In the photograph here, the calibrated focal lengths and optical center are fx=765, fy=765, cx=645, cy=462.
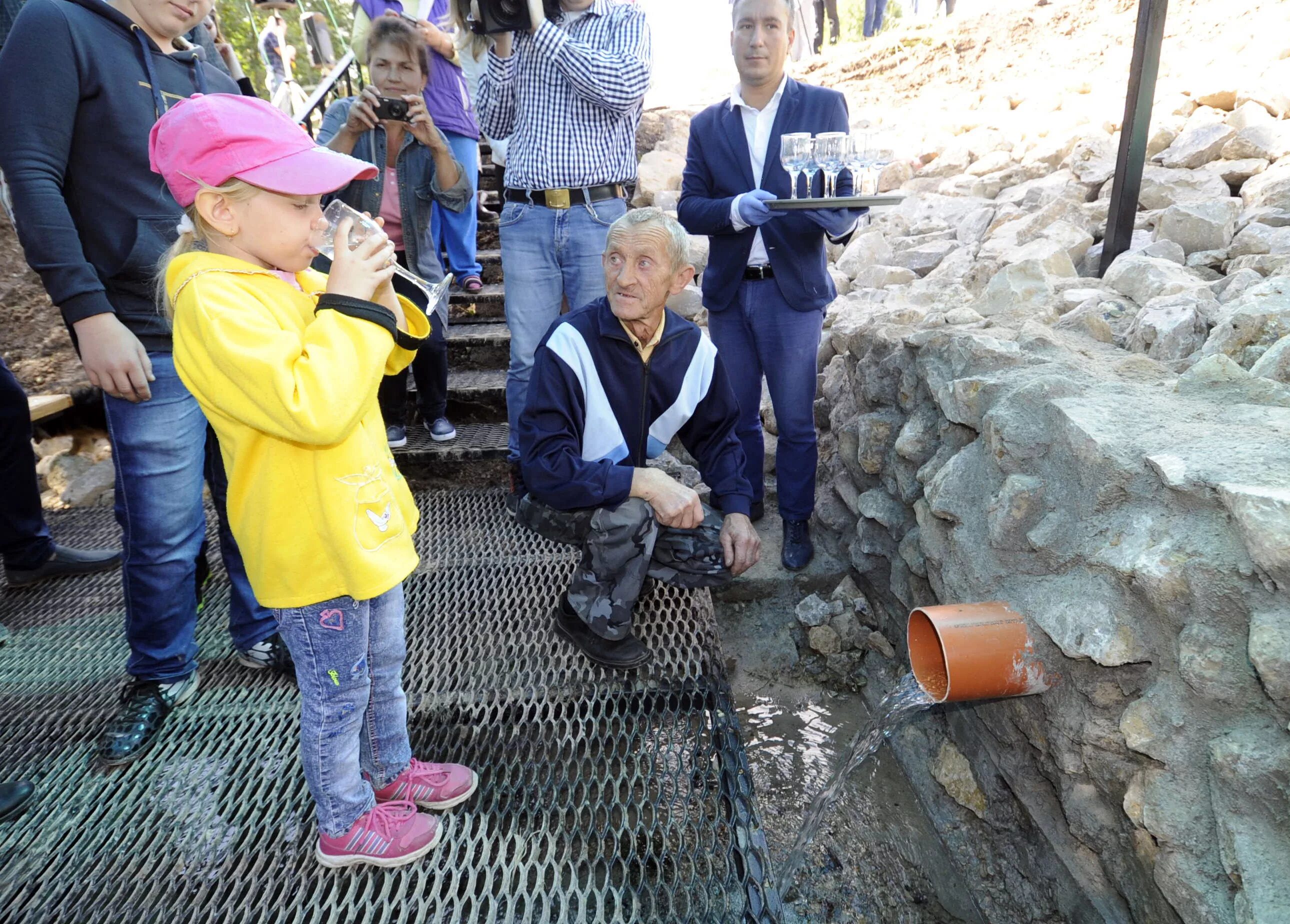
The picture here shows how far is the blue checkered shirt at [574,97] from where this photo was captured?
2805 millimetres

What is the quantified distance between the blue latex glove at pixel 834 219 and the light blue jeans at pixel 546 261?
774 millimetres

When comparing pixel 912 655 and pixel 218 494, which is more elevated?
pixel 218 494

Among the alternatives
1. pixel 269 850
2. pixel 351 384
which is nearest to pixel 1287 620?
pixel 351 384

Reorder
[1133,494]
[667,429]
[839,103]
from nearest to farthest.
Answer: [1133,494] → [667,429] → [839,103]

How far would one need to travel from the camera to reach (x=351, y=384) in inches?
53.2

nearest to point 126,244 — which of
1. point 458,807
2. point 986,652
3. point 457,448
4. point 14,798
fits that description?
point 14,798

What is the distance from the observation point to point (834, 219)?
8.47ft

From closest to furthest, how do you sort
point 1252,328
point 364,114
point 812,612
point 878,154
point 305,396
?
point 305,396, point 1252,328, point 878,154, point 364,114, point 812,612

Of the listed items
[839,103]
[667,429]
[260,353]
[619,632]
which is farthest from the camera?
[839,103]

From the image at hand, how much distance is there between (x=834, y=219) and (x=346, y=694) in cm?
206

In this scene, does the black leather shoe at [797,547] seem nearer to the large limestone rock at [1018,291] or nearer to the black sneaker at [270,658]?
the large limestone rock at [1018,291]

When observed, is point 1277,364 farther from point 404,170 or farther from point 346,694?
point 404,170

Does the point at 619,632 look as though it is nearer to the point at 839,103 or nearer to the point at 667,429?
the point at 667,429

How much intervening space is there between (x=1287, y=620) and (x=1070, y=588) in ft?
1.57
